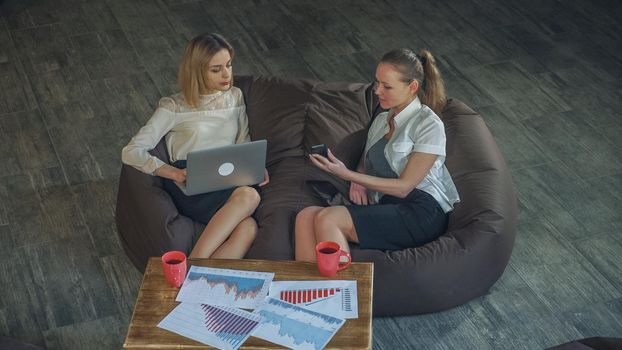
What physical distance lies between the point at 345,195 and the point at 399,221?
455mm

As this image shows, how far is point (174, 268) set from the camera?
10.00ft

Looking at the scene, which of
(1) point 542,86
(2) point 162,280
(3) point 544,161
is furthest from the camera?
(1) point 542,86

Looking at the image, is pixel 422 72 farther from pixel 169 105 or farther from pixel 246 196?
pixel 169 105

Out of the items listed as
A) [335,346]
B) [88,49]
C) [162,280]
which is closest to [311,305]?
[335,346]

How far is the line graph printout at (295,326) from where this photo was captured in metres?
2.84

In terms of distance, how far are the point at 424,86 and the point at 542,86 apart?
1.94m

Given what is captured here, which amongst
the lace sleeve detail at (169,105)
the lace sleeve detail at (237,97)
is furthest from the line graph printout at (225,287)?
the lace sleeve detail at (237,97)

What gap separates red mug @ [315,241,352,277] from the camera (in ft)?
10.1

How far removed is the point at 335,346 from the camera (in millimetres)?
2832

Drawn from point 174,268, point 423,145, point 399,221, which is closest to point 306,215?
point 399,221

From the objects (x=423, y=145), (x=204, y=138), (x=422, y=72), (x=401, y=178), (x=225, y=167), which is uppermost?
(x=422, y=72)

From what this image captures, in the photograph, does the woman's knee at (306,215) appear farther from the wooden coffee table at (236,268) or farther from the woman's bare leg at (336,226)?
the wooden coffee table at (236,268)

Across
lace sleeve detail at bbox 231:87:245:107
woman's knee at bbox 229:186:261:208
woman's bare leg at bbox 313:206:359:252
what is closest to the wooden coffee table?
woman's bare leg at bbox 313:206:359:252

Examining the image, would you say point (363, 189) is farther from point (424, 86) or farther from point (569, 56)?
point (569, 56)
